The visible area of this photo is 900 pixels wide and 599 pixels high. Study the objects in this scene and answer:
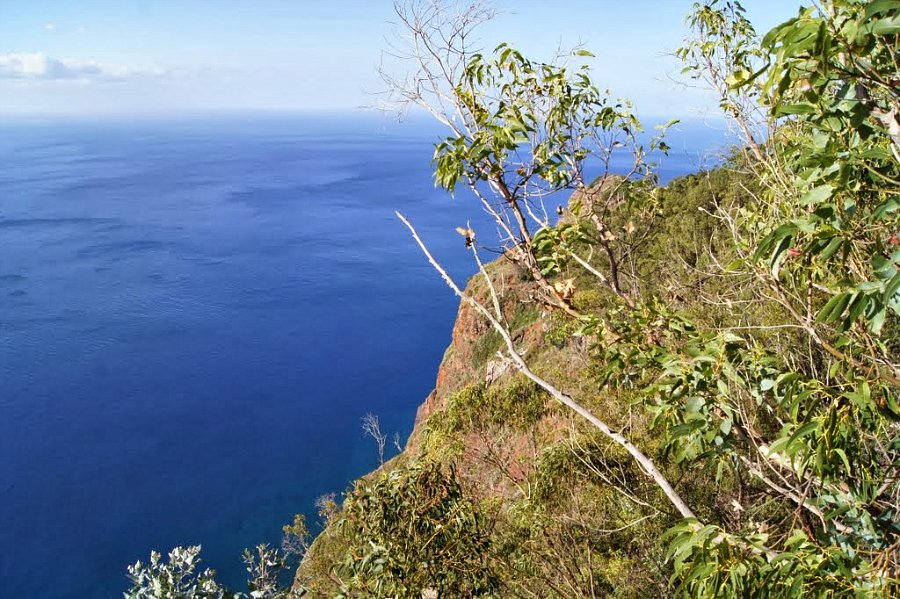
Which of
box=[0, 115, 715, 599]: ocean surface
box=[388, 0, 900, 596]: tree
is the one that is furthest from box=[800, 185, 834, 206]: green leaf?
box=[0, 115, 715, 599]: ocean surface

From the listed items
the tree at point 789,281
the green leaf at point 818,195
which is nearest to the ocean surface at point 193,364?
the tree at point 789,281

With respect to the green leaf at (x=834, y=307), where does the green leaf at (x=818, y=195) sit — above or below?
above

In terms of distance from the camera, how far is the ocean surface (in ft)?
73.5

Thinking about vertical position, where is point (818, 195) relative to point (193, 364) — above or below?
above

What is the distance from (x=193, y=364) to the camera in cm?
3369

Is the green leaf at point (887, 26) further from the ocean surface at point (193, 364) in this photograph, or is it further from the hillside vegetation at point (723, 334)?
the ocean surface at point (193, 364)

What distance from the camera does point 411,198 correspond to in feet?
225

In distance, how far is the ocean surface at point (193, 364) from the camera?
22391 millimetres

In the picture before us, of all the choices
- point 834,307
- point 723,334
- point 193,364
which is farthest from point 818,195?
point 193,364

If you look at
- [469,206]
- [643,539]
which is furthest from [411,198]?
[643,539]

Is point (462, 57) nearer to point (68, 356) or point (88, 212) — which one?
point (68, 356)

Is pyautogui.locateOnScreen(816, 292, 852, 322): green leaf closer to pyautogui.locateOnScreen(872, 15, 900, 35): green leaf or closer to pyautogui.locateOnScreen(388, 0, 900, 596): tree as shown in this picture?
pyautogui.locateOnScreen(388, 0, 900, 596): tree

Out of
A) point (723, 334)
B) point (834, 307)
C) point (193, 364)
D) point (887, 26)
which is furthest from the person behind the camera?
point (193, 364)

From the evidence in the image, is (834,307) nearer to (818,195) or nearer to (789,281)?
(818,195)
